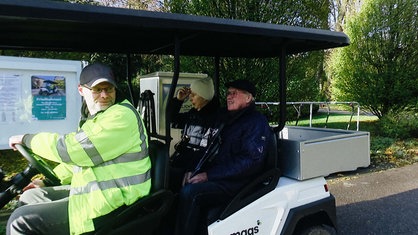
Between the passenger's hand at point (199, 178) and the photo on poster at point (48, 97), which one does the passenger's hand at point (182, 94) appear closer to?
the passenger's hand at point (199, 178)

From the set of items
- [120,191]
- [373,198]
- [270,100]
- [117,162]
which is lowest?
[373,198]

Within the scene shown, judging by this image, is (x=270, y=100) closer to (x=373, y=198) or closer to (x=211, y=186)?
(x=373, y=198)

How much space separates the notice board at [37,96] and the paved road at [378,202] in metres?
3.31

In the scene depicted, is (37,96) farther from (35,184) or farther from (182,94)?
(35,184)

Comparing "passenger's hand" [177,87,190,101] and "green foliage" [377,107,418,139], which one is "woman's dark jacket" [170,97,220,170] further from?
"green foliage" [377,107,418,139]

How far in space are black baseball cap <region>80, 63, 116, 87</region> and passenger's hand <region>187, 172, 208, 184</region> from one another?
88 centimetres

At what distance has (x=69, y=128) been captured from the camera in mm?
4141

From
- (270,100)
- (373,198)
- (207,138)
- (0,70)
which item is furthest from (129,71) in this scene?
(270,100)

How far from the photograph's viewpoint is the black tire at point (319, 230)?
266cm

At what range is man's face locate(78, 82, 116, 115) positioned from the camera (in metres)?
1.98

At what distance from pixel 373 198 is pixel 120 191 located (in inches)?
165

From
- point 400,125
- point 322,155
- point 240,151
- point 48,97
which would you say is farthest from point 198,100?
point 400,125

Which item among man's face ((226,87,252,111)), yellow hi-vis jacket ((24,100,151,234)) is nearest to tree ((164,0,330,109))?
man's face ((226,87,252,111))

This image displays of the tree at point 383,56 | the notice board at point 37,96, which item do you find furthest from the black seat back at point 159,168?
the tree at point 383,56
